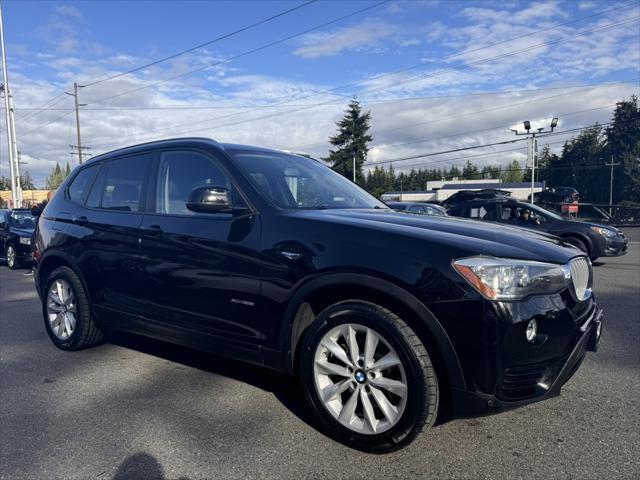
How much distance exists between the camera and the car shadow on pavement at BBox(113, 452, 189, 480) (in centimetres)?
261

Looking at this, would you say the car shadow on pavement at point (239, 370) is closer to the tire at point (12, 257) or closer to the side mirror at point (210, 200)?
the side mirror at point (210, 200)

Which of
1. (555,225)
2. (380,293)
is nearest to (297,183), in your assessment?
(380,293)

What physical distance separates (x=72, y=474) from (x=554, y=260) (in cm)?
288


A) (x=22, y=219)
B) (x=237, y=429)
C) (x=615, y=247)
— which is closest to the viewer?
(x=237, y=429)

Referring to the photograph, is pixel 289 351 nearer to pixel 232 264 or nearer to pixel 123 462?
pixel 232 264

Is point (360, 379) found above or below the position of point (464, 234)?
below

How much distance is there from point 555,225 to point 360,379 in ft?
31.8

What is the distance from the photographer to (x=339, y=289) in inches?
114

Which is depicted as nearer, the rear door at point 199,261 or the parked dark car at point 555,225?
the rear door at point 199,261

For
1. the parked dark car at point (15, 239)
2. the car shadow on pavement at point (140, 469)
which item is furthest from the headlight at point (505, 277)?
the parked dark car at point (15, 239)

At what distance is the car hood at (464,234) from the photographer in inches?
105

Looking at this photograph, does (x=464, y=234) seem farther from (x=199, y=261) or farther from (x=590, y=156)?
(x=590, y=156)

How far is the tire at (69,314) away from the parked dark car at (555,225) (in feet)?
24.9

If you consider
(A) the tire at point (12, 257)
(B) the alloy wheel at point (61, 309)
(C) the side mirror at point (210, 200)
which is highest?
(C) the side mirror at point (210, 200)
